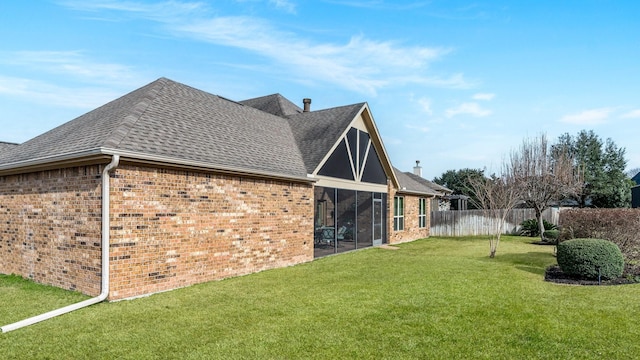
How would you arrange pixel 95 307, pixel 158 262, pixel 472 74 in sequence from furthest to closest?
1. pixel 472 74
2. pixel 158 262
3. pixel 95 307

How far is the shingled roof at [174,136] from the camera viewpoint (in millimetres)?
7910

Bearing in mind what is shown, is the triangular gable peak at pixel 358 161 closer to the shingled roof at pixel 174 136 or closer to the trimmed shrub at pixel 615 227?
the shingled roof at pixel 174 136

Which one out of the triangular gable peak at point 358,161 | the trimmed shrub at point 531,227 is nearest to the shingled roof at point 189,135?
the triangular gable peak at point 358,161

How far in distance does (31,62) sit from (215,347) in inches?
430

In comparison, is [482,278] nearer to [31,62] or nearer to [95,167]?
[95,167]

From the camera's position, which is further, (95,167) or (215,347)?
(95,167)

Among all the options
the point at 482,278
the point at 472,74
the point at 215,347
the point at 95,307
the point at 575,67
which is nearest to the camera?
the point at 215,347

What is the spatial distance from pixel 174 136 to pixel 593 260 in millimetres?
10860

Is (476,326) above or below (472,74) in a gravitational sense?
below

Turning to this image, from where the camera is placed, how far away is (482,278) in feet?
30.2

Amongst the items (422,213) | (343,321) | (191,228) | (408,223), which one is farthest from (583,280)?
(422,213)

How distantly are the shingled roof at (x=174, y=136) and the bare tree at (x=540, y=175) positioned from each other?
15083 millimetres

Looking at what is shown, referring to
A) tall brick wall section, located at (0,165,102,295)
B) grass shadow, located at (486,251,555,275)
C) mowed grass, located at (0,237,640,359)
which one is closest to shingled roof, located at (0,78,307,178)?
tall brick wall section, located at (0,165,102,295)

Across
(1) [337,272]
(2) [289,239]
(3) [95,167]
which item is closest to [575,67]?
(1) [337,272]
